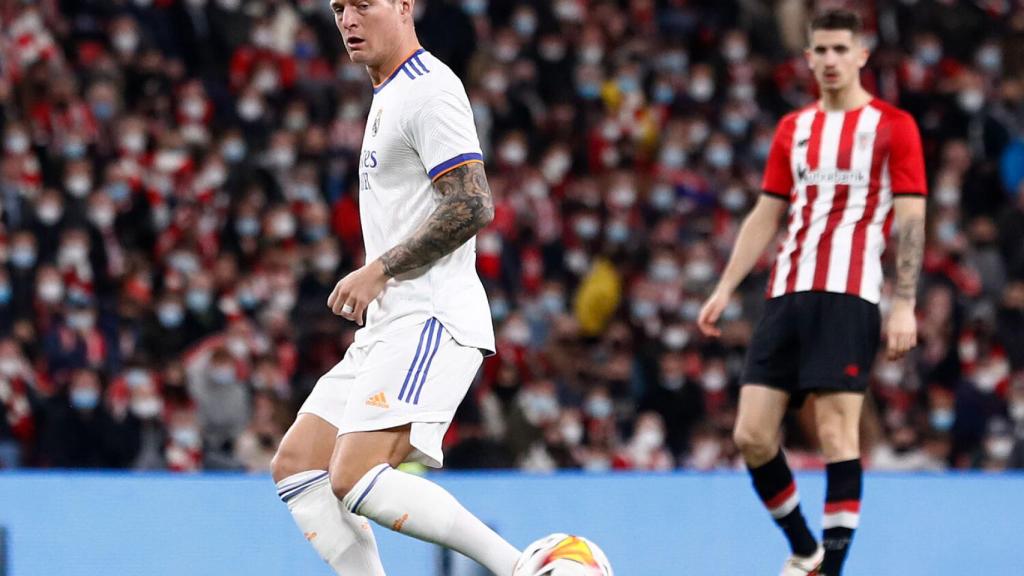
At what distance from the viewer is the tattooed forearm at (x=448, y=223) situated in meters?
4.64

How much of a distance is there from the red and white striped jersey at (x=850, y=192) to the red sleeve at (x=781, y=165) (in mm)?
103

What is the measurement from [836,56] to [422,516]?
2.34m

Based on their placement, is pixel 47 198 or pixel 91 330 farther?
pixel 47 198

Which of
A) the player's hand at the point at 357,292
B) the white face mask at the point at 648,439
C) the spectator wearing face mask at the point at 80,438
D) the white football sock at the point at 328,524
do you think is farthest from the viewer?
the white face mask at the point at 648,439

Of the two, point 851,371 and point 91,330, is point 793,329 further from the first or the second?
point 91,330

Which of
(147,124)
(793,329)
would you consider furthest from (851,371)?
(147,124)

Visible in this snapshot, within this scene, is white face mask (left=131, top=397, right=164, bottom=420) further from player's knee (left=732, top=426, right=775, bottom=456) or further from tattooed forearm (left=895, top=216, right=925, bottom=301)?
tattooed forearm (left=895, top=216, right=925, bottom=301)

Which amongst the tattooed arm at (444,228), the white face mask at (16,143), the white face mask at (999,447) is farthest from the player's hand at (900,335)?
the white face mask at (16,143)

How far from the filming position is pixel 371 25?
4805 mm

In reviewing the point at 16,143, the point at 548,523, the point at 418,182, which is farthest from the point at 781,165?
the point at 16,143

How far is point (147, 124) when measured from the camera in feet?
43.4

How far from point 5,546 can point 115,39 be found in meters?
7.80

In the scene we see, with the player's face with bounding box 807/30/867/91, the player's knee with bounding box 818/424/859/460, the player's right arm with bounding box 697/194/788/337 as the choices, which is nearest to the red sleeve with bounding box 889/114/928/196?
the player's face with bounding box 807/30/867/91

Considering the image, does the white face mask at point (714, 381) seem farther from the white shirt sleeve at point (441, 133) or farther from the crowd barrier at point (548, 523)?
the white shirt sleeve at point (441, 133)
